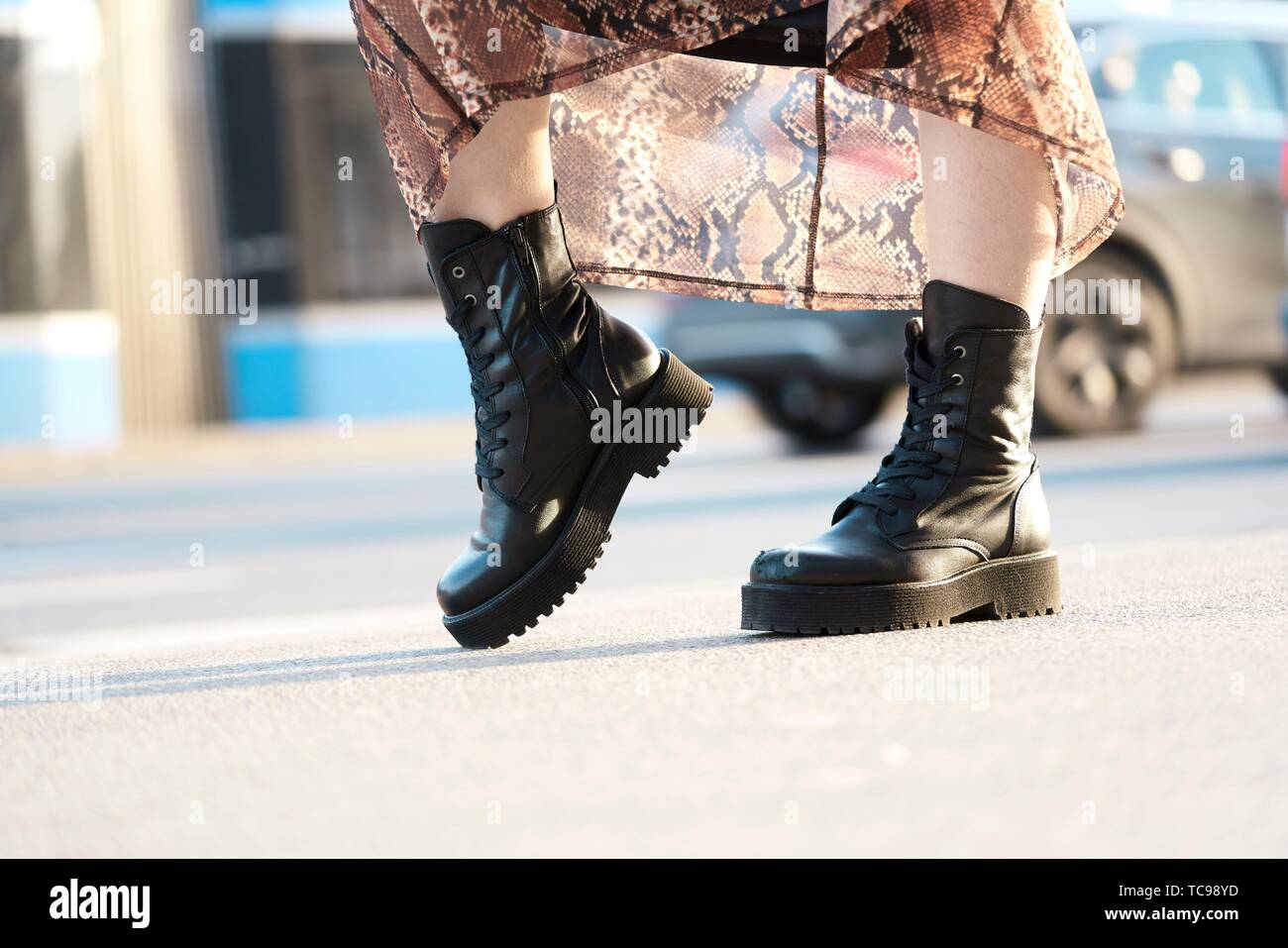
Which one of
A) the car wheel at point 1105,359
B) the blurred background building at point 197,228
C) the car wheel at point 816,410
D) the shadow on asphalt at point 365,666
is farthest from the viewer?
the blurred background building at point 197,228

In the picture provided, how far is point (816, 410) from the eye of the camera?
8.16m

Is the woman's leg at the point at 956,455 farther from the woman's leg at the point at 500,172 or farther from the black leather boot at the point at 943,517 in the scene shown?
the woman's leg at the point at 500,172

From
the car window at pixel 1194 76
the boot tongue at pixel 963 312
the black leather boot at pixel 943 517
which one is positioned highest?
the car window at pixel 1194 76

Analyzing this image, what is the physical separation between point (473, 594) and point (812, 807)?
84 centimetres

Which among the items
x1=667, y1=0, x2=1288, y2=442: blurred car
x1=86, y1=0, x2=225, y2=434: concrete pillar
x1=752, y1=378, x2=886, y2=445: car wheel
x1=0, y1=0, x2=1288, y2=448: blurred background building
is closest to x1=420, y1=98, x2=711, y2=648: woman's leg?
x1=667, y1=0, x2=1288, y2=442: blurred car

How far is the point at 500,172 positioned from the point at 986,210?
599 millimetres

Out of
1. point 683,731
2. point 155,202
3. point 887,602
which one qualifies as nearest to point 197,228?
point 155,202

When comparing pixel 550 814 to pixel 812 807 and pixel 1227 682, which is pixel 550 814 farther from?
pixel 1227 682

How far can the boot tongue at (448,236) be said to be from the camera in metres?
2.04

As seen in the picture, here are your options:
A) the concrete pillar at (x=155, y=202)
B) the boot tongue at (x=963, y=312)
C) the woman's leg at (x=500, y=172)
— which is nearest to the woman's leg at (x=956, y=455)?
the boot tongue at (x=963, y=312)

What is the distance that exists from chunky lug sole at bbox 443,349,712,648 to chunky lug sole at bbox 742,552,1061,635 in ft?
0.66
